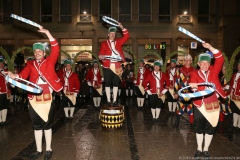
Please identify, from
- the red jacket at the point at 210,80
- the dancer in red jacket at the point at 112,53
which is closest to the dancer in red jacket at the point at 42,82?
the dancer in red jacket at the point at 112,53

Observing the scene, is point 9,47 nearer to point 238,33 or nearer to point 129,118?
point 129,118

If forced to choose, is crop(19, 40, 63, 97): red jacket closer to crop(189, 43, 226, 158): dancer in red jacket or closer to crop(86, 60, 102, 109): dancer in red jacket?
crop(189, 43, 226, 158): dancer in red jacket

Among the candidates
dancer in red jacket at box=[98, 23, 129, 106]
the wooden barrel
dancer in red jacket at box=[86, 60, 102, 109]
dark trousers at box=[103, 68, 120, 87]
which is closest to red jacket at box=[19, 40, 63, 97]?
dancer in red jacket at box=[98, 23, 129, 106]

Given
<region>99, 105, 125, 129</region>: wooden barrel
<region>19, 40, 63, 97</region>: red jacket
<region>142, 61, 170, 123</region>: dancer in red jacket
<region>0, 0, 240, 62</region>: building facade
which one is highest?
<region>0, 0, 240, 62</region>: building facade

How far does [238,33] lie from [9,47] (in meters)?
22.3

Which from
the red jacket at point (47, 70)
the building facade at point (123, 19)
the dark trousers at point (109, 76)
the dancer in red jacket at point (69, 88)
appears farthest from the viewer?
the building facade at point (123, 19)

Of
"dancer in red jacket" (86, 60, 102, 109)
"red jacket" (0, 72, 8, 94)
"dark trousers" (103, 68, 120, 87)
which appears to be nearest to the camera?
"dark trousers" (103, 68, 120, 87)

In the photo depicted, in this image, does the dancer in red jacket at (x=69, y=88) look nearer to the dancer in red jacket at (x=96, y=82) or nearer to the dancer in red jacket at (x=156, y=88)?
the dancer in red jacket at (x=96, y=82)

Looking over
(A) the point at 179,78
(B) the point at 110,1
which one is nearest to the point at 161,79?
(A) the point at 179,78

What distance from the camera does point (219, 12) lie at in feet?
70.7

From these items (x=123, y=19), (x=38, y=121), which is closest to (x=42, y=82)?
(x=38, y=121)

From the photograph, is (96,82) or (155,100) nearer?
(155,100)

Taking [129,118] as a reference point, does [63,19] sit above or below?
above

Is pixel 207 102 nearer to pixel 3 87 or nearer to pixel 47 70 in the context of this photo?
pixel 47 70
